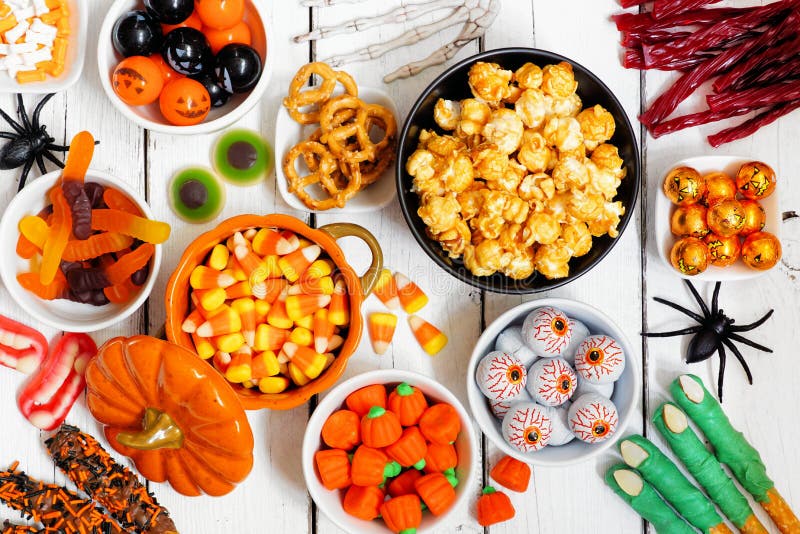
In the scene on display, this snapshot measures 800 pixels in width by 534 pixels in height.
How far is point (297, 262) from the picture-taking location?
4.90 ft

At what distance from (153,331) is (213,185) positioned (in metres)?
0.37

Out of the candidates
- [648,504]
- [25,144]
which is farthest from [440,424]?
[25,144]

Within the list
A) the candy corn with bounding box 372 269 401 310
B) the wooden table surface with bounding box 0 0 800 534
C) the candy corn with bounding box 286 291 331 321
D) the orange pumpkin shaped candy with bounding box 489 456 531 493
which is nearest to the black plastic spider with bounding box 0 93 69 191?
the wooden table surface with bounding box 0 0 800 534

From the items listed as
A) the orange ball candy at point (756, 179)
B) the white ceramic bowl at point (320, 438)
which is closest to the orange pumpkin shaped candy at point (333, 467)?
the white ceramic bowl at point (320, 438)

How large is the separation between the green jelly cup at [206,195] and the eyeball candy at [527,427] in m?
0.82

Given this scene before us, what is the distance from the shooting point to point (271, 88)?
5.43 feet

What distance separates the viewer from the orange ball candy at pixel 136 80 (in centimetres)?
146

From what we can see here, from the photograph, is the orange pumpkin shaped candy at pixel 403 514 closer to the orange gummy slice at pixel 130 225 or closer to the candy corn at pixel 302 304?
the candy corn at pixel 302 304

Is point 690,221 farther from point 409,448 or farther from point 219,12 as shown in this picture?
point 219,12

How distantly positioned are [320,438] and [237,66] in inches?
32.2

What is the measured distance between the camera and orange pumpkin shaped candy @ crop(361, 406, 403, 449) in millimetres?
1497

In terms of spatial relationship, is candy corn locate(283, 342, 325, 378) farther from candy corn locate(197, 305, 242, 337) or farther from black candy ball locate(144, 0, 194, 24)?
black candy ball locate(144, 0, 194, 24)

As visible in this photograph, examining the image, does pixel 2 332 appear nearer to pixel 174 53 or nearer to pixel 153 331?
pixel 153 331

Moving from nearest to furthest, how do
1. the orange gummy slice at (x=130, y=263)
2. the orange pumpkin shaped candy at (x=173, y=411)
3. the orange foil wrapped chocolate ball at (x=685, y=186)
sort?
the orange pumpkin shaped candy at (x=173, y=411)
the orange gummy slice at (x=130, y=263)
the orange foil wrapped chocolate ball at (x=685, y=186)
